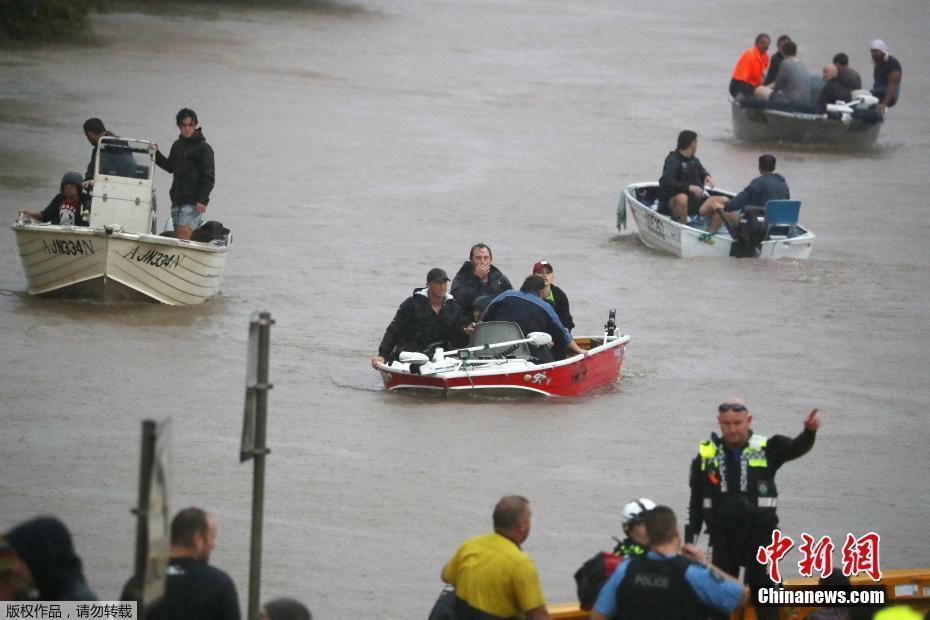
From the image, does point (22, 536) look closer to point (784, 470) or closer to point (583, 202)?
point (784, 470)

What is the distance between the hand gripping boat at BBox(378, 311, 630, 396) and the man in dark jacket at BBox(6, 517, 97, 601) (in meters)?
8.65

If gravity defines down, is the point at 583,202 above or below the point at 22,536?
above

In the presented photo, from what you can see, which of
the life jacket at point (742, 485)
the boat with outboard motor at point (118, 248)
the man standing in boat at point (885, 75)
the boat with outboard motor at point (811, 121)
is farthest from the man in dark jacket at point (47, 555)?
the man standing in boat at point (885, 75)

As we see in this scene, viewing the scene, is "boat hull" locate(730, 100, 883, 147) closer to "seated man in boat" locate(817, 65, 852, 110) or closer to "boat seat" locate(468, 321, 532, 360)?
"seated man in boat" locate(817, 65, 852, 110)

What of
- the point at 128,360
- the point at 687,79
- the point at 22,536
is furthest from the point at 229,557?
the point at 687,79

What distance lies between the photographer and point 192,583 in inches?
Result: 264

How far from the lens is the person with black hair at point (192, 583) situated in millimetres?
6668

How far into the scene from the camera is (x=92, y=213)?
18156 mm

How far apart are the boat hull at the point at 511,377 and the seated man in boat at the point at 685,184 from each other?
7.40m

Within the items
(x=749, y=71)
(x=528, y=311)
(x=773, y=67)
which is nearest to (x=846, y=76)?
(x=773, y=67)

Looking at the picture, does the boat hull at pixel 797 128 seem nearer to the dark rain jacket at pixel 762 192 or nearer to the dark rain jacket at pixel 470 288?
the dark rain jacket at pixel 762 192

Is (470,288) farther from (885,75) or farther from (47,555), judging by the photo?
(885,75)

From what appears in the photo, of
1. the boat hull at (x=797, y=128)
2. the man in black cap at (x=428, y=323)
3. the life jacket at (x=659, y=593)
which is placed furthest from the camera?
the boat hull at (x=797, y=128)

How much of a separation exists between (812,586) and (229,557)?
4123mm
